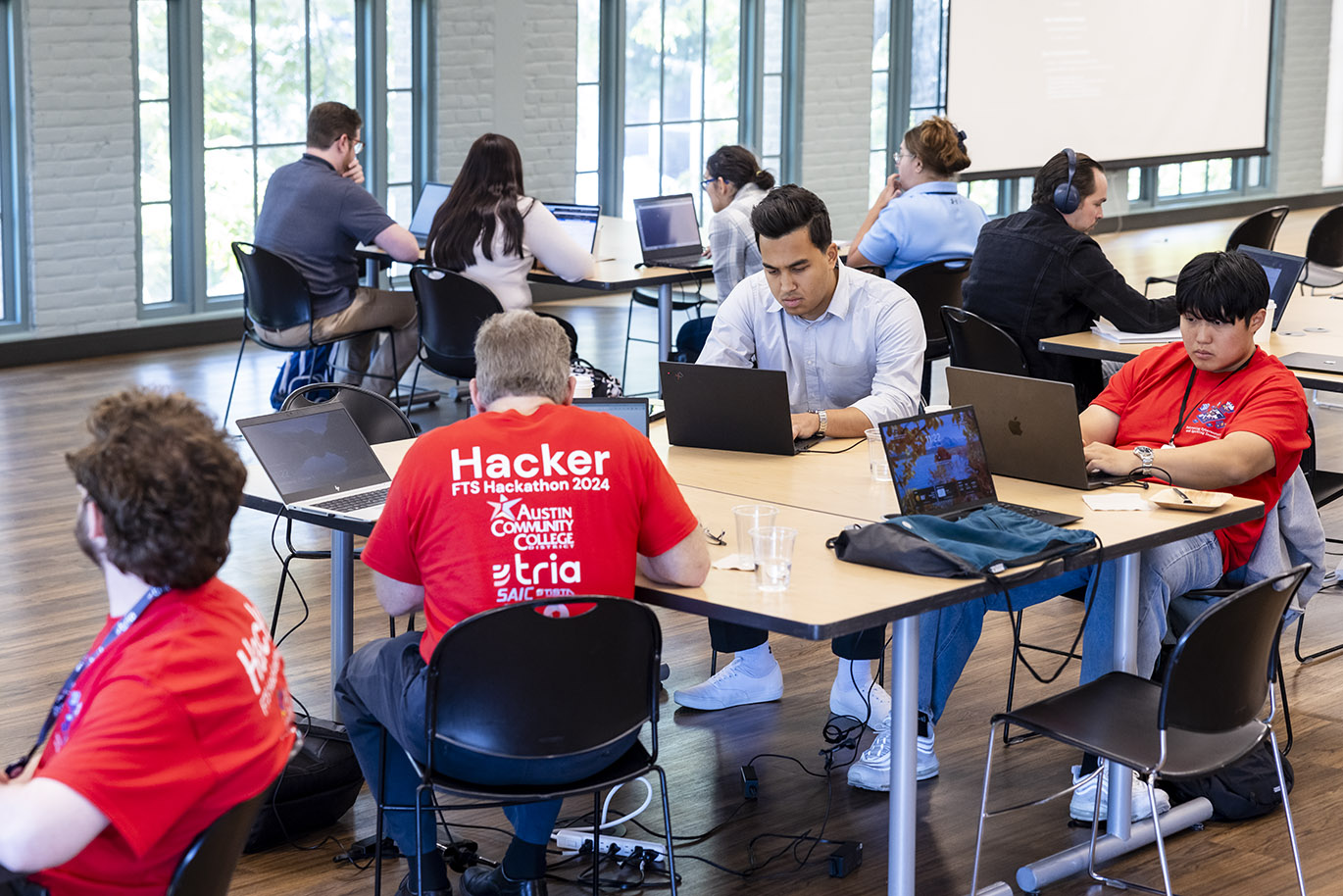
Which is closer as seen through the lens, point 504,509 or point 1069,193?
point 504,509

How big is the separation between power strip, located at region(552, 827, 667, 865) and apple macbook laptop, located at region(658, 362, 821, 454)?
0.90 m

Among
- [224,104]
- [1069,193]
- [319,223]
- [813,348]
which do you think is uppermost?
[224,104]

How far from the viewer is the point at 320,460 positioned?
302 centimetres

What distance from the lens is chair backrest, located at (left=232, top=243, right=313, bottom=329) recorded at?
19.0 ft

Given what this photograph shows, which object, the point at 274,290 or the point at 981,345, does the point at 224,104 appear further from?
the point at 981,345

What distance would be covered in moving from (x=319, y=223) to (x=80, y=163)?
2.37 m

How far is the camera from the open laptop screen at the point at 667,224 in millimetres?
6230

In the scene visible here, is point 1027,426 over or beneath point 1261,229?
beneath

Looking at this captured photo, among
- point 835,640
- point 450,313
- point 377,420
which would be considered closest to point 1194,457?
point 835,640

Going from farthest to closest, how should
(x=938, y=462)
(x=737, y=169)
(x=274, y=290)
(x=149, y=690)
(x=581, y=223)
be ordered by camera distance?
(x=581, y=223), (x=737, y=169), (x=274, y=290), (x=938, y=462), (x=149, y=690)

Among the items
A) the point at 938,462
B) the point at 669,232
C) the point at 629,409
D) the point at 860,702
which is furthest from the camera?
the point at 669,232

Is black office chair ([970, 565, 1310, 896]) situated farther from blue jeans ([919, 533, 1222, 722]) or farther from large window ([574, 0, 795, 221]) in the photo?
large window ([574, 0, 795, 221])

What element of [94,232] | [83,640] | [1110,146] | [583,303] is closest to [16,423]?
[94,232]

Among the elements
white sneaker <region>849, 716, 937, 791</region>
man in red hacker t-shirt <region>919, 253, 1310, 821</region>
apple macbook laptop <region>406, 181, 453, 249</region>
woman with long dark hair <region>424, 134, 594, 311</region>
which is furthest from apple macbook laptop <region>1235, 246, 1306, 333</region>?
apple macbook laptop <region>406, 181, 453, 249</region>
